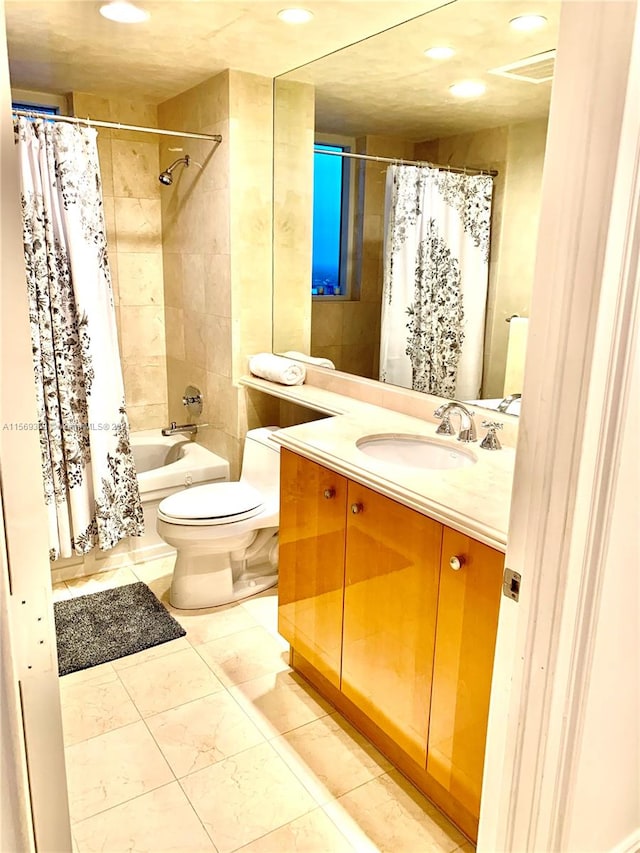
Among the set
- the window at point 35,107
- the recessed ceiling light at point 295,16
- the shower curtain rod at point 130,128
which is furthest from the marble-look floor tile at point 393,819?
the window at point 35,107

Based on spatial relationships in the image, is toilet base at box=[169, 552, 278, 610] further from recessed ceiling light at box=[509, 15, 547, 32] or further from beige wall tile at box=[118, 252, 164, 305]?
recessed ceiling light at box=[509, 15, 547, 32]

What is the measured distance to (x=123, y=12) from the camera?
7.07 ft

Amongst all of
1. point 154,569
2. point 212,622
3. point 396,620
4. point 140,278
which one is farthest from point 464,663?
point 140,278

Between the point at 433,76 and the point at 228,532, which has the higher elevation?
the point at 433,76

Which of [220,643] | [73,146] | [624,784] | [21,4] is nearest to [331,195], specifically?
[73,146]

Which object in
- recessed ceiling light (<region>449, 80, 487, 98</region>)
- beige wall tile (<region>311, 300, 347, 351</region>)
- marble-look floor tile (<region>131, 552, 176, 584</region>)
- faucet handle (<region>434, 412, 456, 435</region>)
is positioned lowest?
marble-look floor tile (<region>131, 552, 176, 584</region>)

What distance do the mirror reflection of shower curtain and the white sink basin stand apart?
0.27m

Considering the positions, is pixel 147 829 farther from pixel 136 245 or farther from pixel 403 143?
pixel 136 245

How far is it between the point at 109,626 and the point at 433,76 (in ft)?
7.94

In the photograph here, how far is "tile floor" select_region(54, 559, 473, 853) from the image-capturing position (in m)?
1.70

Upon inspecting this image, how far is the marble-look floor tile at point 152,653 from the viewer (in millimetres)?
2406

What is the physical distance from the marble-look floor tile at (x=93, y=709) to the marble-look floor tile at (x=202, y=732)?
11 centimetres

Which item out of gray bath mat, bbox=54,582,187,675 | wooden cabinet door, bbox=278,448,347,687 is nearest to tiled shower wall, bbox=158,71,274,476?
gray bath mat, bbox=54,582,187,675

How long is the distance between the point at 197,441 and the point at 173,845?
7.03ft
